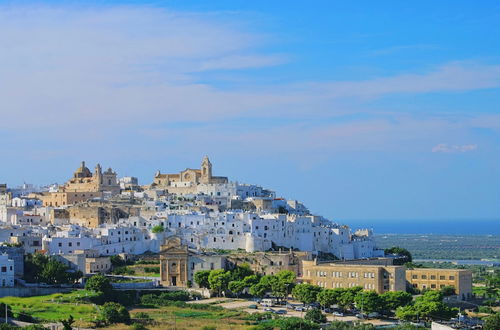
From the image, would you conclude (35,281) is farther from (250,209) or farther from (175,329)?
(250,209)

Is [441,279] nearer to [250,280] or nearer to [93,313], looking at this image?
[250,280]

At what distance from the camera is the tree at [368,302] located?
66.6 metres

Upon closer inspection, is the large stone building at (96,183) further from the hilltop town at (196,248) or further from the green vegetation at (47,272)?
the green vegetation at (47,272)

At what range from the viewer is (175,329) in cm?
6031

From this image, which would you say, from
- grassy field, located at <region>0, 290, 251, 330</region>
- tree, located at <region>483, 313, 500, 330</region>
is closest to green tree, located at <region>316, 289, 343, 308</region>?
grassy field, located at <region>0, 290, 251, 330</region>

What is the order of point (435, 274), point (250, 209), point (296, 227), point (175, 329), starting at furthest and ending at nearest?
point (250, 209) < point (296, 227) < point (435, 274) < point (175, 329)

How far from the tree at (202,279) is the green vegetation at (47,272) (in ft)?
28.1

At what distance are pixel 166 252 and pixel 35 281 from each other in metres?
10.1

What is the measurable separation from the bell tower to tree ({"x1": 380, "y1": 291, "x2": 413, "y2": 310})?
39.7m

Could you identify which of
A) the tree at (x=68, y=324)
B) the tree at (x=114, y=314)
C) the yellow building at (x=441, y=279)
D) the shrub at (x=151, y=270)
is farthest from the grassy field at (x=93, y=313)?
the yellow building at (x=441, y=279)

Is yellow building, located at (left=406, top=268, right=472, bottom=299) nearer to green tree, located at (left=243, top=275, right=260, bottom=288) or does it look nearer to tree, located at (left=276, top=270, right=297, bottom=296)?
tree, located at (left=276, top=270, right=297, bottom=296)

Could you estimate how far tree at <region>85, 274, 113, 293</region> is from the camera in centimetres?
6856

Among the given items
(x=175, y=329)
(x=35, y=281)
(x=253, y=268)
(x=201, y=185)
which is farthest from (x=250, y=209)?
(x=175, y=329)

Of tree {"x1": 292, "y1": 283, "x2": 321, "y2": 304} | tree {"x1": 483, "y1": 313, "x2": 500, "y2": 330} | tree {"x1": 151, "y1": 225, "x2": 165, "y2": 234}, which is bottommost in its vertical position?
tree {"x1": 483, "y1": 313, "x2": 500, "y2": 330}
